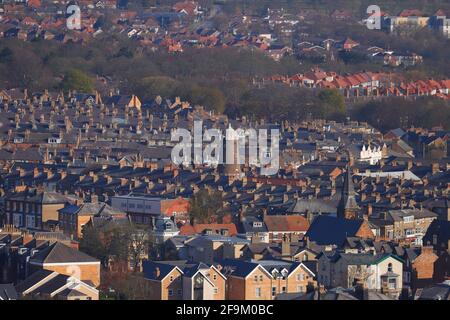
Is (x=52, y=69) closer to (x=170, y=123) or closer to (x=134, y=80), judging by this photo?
(x=134, y=80)

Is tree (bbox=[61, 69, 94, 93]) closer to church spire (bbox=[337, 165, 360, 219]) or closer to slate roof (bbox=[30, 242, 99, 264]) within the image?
church spire (bbox=[337, 165, 360, 219])

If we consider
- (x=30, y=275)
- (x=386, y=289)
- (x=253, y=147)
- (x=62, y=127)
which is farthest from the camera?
(x=62, y=127)

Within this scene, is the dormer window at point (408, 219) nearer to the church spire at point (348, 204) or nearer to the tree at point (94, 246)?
the church spire at point (348, 204)

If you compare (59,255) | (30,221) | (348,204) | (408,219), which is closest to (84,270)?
(59,255)

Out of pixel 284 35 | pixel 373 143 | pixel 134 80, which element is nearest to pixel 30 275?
pixel 373 143

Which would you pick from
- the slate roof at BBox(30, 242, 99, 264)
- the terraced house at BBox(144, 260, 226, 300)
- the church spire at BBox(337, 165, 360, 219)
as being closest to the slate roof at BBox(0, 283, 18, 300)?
the slate roof at BBox(30, 242, 99, 264)

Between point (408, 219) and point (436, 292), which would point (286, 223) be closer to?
point (408, 219)
